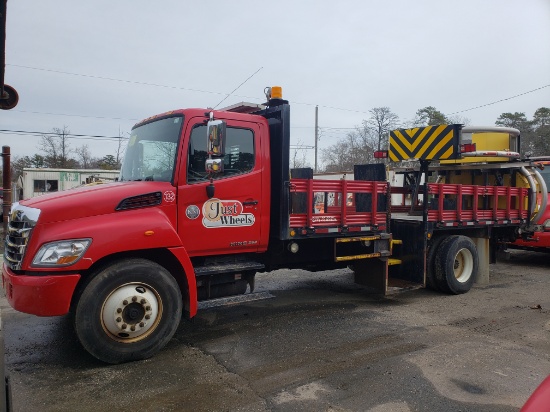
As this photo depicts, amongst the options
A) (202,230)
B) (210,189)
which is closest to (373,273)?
(202,230)

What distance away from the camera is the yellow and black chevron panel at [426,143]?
695 cm

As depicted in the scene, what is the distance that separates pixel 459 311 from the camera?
639 cm

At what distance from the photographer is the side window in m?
4.86

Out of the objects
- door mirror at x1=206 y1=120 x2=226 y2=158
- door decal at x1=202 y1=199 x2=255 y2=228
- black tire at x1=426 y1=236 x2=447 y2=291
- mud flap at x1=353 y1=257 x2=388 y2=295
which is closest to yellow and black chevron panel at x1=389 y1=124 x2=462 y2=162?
black tire at x1=426 y1=236 x2=447 y2=291

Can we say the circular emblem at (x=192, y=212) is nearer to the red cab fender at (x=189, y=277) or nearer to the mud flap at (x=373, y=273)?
the red cab fender at (x=189, y=277)

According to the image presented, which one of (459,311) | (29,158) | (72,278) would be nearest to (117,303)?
(72,278)

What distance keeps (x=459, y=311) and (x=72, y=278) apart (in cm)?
525

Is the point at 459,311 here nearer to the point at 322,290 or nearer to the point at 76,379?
the point at 322,290

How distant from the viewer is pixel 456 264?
301 inches

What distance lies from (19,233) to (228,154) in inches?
91.2

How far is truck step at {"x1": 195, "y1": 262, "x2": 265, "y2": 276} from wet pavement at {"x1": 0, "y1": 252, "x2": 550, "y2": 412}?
0.79 meters

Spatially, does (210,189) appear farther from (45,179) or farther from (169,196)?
(45,179)

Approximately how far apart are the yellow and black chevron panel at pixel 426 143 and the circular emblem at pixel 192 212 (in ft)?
14.2

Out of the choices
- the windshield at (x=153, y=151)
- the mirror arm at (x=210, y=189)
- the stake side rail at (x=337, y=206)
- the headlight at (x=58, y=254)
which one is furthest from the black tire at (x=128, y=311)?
the stake side rail at (x=337, y=206)
